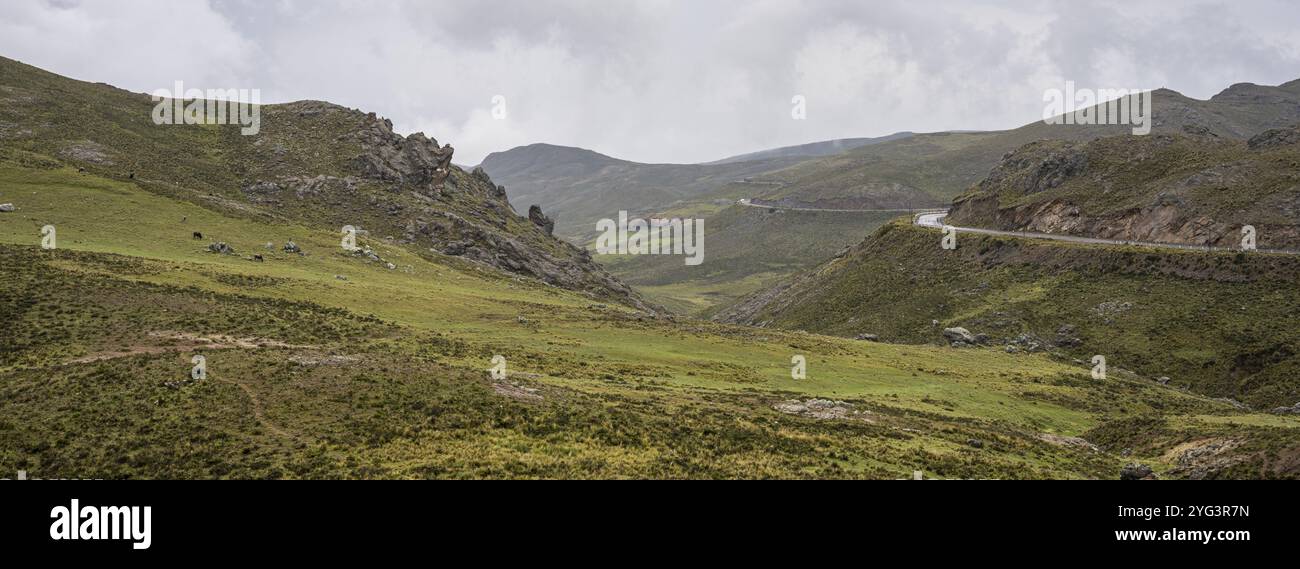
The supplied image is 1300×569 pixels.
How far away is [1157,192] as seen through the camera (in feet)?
286

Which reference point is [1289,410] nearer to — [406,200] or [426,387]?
[426,387]

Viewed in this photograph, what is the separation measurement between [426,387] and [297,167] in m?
93.9

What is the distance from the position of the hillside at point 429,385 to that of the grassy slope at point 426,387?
0.18 m

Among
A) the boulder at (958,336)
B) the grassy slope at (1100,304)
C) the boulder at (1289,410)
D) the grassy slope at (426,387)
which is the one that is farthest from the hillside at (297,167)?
the boulder at (1289,410)

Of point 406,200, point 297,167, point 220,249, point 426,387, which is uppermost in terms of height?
point 297,167

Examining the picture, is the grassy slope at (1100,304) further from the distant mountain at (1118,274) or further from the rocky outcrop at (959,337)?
the rocky outcrop at (959,337)

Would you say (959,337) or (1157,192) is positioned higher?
(1157,192)

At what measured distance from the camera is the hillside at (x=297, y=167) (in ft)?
310

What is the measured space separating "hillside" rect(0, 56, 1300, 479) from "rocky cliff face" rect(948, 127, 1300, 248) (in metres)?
31.6

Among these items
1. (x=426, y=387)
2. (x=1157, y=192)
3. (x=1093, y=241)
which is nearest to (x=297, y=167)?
(x=426, y=387)

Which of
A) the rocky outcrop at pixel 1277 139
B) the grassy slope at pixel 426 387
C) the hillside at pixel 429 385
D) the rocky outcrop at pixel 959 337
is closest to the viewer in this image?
the grassy slope at pixel 426 387
